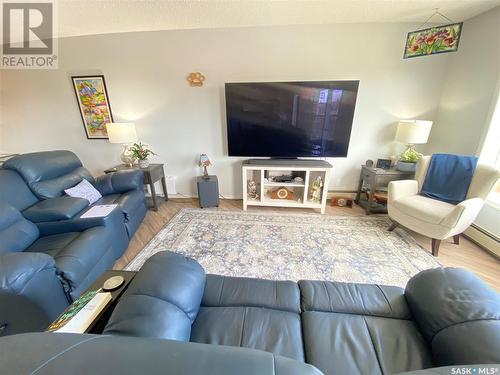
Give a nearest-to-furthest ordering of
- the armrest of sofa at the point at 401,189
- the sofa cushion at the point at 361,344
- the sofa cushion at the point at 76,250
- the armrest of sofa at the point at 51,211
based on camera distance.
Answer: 1. the sofa cushion at the point at 361,344
2. the sofa cushion at the point at 76,250
3. the armrest of sofa at the point at 51,211
4. the armrest of sofa at the point at 401,189

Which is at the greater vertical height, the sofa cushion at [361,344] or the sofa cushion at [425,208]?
the sofa cushion at [425,208]

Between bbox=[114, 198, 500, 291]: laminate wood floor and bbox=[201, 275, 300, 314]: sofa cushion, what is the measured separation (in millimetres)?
1282

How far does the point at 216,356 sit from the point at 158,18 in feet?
10.4

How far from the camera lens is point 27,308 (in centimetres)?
108

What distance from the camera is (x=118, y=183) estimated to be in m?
2.43

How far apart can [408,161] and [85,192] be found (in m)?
3.87

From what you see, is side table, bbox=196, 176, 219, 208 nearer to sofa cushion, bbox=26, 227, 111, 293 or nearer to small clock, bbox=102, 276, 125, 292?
sofa cushion, bbox=26, 227, 111, 293

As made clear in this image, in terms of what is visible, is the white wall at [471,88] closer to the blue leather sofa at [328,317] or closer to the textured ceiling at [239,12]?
the textured ceiling at [239,12]

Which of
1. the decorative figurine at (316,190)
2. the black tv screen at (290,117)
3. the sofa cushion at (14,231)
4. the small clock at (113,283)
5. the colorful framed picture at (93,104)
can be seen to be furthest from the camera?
the colorful framed picture at (93,104)

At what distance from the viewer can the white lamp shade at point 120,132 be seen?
2.74m

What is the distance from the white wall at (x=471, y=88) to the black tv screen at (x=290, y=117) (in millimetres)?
1213

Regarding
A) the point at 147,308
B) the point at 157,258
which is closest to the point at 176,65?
the point at 157,258

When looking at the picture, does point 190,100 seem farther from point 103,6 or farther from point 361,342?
point 361,342

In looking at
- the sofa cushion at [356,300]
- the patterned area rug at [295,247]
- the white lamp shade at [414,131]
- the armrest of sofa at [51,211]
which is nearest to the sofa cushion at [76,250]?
the armrest of sofa at [51,211]
